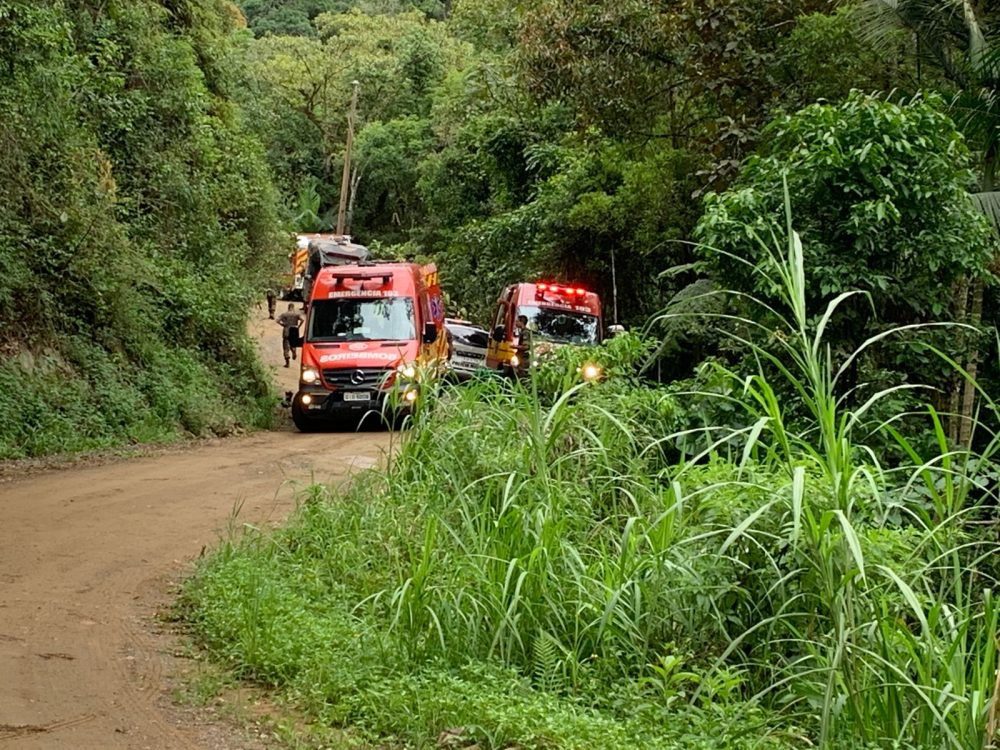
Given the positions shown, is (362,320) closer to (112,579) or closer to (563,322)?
(563,322)

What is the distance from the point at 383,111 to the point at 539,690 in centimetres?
5070

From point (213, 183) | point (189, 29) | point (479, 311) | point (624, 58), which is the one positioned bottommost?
point (479, 311)

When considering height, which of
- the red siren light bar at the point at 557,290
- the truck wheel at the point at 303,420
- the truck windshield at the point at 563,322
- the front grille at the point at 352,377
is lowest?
the truck wheel at the point at 303,420

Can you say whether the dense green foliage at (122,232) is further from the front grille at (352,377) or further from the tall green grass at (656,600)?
the tall green grass at (656,600)

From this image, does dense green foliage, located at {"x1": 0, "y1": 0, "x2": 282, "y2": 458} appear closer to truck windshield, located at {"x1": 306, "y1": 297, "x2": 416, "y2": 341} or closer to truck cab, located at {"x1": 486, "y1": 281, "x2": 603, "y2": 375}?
truck windshield, located at {"x1": 306, "y1": 297, "x2": 416, "y2": 341}

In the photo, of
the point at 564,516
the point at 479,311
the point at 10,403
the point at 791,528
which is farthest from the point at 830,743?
the point at 479,311

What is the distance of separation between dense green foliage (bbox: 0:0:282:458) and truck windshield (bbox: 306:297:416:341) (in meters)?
2.08

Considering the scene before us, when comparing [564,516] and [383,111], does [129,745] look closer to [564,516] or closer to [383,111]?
[564,516]

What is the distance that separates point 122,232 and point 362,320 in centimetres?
397

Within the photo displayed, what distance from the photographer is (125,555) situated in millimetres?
8859

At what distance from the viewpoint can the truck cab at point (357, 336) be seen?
18281mm

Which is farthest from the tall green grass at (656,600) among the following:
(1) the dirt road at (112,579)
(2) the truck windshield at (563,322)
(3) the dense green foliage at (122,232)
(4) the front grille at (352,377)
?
(2) the truck windshield at (563,322)

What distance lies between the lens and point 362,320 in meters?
19.1

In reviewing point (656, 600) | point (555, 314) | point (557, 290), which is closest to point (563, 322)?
point (555, 314)
